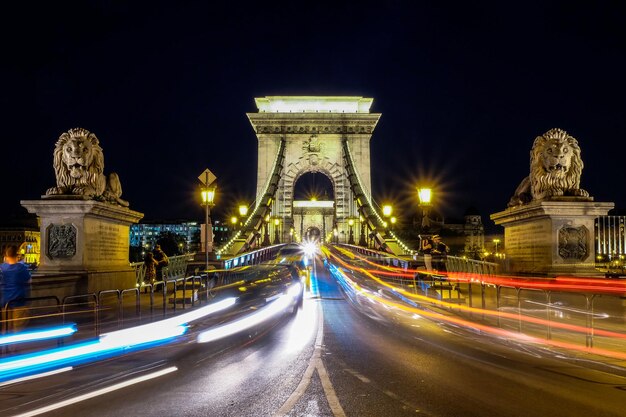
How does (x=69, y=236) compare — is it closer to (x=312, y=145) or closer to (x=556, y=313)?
(x=556, y=313)

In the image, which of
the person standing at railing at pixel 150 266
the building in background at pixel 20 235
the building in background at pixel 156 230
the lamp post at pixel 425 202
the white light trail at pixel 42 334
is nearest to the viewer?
the white light trail at pixel 42 334

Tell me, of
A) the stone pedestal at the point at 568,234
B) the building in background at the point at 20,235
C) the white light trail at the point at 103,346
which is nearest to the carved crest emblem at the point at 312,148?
the building in background at the point at 20,235

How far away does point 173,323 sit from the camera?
44.7 ft

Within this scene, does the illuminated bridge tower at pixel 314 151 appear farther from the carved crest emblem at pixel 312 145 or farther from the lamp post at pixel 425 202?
the lamp post at pixel 425 202

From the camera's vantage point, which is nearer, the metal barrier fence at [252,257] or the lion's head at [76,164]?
the lion's head at [76,164]

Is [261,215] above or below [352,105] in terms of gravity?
below

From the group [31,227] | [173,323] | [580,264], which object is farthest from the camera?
[31,227]

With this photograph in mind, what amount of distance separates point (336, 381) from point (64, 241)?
1111 centimetres

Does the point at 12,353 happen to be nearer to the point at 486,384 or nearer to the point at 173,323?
the point at 173,323

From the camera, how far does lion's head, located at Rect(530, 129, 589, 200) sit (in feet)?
59.2

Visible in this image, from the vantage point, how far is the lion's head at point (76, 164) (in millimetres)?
16859

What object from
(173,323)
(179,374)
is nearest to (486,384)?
(179,374)

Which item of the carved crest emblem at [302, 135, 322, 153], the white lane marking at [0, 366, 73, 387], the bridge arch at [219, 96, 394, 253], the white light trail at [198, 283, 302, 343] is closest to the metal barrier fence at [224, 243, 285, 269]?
the white light trail at [198, 283, 302, 343]

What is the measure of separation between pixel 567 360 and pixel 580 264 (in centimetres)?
857
